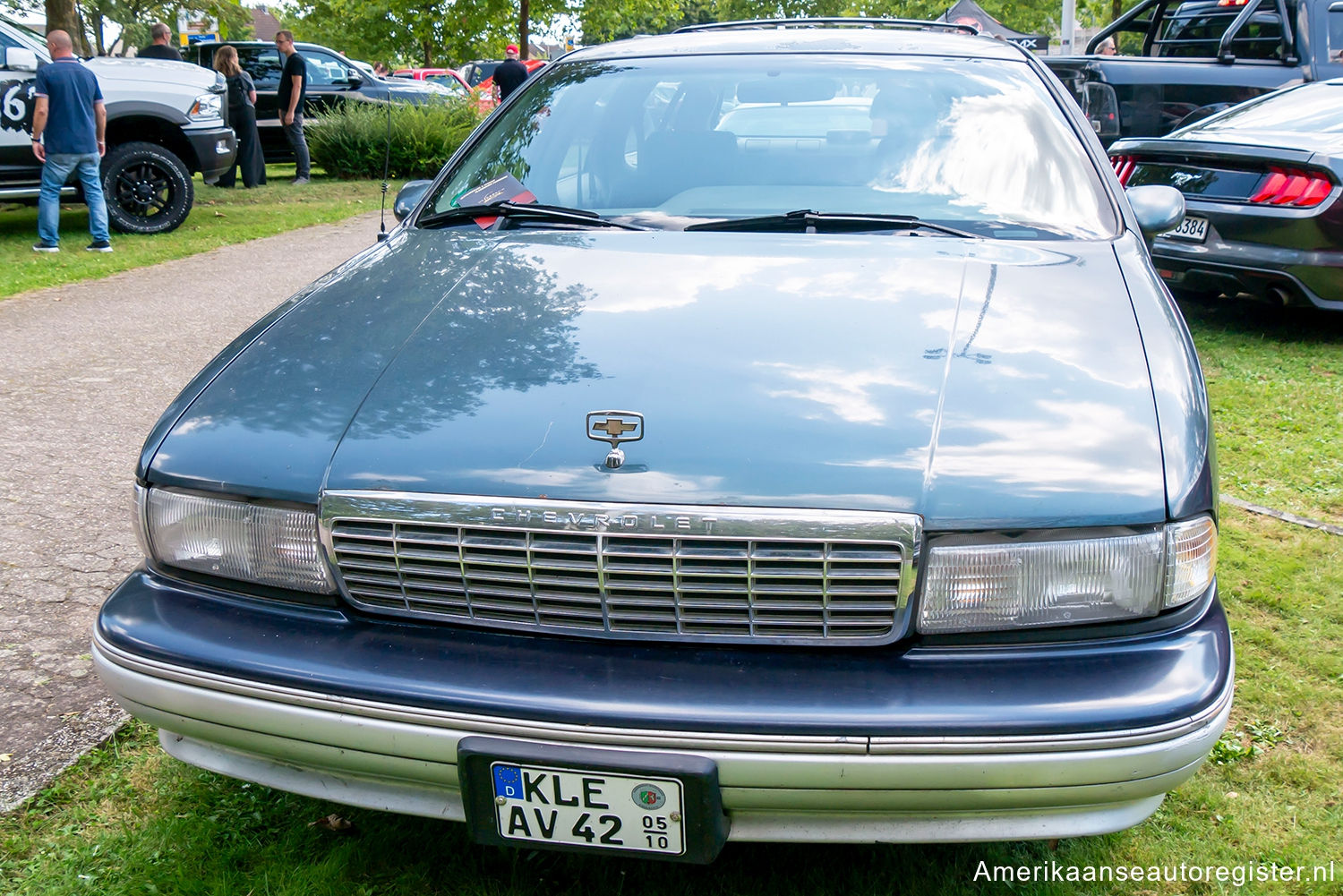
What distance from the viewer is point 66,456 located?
4582mm

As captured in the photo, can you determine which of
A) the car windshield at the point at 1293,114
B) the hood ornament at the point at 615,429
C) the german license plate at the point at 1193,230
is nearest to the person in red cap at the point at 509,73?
the car windshield at the point at 1293,114

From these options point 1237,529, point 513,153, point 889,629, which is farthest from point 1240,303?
point 889,629

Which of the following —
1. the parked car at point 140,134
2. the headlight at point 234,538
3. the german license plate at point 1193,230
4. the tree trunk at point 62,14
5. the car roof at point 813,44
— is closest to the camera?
the headlight at point 234,538

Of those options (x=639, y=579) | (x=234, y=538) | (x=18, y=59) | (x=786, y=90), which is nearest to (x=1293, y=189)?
(x=786, y=90)

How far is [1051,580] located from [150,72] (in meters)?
10.4

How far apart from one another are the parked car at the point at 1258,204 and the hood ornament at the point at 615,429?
504 centimetres

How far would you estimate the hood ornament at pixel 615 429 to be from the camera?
6.26 feet

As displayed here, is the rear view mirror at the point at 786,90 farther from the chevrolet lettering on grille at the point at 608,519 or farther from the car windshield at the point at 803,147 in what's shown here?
the chevrolet lettering on grille at the point at 608,519

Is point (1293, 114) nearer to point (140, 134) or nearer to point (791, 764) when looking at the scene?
point (791, 764)

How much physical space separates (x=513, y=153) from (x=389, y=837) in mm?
1902

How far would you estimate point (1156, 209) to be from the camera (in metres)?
3.19

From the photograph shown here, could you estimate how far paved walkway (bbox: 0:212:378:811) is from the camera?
9.16 feet

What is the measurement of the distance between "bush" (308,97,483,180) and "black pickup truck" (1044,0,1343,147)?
915 cm

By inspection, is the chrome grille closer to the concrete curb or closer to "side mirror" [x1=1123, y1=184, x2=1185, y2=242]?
the concrete curb
